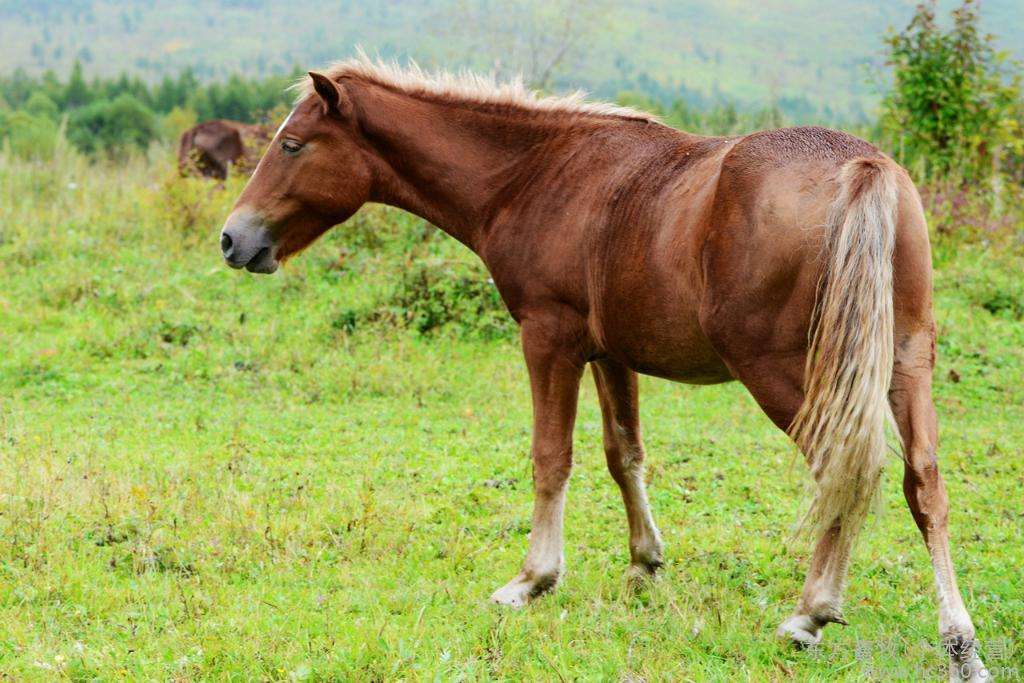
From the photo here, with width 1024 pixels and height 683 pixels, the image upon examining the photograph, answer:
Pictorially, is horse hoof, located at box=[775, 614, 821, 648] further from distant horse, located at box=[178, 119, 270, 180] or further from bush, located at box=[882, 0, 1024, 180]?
distant horse, located at box=[178, 119, 270, 180]

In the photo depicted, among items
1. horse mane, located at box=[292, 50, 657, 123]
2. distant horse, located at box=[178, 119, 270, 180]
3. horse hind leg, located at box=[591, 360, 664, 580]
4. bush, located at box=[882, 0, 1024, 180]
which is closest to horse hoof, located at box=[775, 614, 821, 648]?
horse hind leg, located at box=[591, 360, 664, 580]

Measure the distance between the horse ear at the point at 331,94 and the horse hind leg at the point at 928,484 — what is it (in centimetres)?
281

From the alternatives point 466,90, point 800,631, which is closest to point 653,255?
point 466,90

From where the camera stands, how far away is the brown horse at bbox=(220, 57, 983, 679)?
11.4 ft

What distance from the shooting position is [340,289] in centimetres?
1071

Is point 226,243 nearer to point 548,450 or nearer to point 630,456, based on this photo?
point 548,450

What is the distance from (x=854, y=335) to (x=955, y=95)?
10675 mm

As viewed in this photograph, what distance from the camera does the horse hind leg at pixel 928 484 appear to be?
134 inches

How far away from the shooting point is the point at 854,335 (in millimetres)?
3406

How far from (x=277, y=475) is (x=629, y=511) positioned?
2400 millimetres

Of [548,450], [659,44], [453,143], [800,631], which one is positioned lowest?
[659,44]

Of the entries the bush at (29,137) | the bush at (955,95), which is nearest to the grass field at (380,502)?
the bush at (955,95)

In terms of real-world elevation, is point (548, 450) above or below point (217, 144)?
above

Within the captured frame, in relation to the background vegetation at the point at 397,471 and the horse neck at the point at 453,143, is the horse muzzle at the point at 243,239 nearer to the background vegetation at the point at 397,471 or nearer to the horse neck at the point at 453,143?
the horse neck at the point at 453,143
